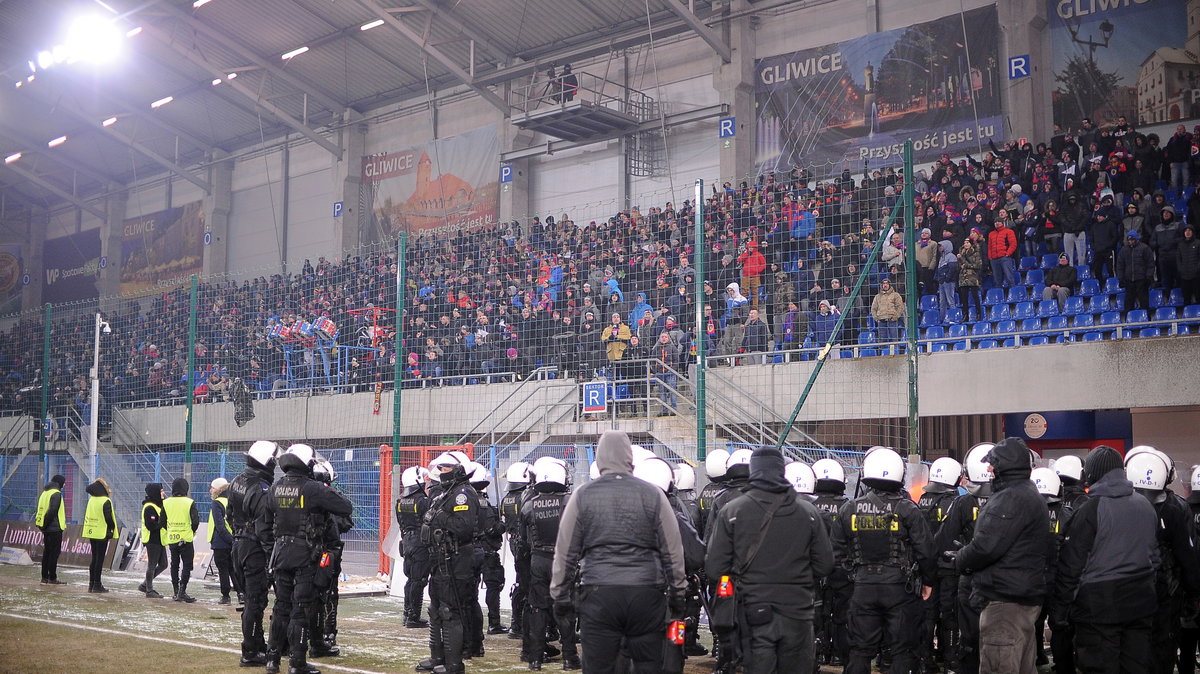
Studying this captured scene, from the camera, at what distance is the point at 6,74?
34.1m

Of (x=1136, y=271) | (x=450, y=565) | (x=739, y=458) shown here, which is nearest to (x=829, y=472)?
(x=739, y=458)

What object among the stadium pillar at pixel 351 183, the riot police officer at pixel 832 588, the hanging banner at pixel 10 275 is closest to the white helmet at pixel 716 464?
the riot police officer at pixel 832 588

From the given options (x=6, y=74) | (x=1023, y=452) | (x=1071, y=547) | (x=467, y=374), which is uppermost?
(x=6, y=74)

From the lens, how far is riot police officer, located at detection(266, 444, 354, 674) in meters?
9.16

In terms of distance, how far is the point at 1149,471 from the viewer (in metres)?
7.85

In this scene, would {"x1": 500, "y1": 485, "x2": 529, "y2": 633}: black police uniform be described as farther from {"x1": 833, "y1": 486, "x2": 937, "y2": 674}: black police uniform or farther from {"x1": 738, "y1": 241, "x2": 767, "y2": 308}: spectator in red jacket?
{"x1": 738, "y1": 241, "x2": 767, "y2": 308}: spectator in red jacket

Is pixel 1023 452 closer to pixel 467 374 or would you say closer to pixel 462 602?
pixel 462 602

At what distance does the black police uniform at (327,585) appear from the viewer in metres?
9.40

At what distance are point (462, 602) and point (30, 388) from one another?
77.5 feet

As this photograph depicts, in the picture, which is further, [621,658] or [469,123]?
[469,123]

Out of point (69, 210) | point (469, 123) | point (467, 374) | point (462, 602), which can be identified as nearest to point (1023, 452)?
point (462, 602)

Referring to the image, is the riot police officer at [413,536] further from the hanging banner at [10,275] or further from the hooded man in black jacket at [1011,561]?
the hanging banner at [10,275]

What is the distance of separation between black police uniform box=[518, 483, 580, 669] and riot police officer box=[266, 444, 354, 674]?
6.23 ft

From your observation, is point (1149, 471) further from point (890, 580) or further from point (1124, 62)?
point (1124, 62)
